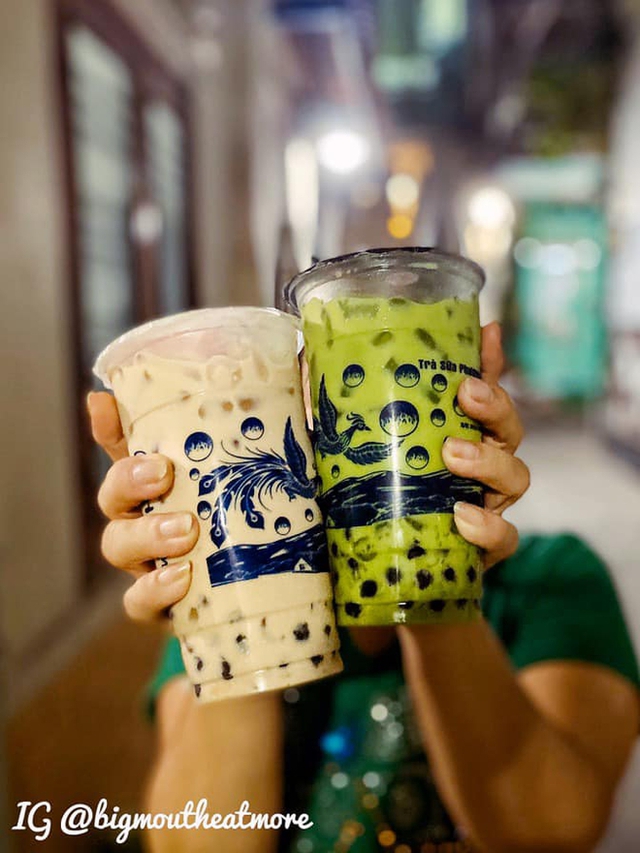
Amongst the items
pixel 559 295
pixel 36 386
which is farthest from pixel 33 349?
pixel 559 295

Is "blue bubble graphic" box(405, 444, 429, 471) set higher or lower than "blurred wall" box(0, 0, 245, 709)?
lower

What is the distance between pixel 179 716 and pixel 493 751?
1.27ft

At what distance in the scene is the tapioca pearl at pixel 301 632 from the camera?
53cm

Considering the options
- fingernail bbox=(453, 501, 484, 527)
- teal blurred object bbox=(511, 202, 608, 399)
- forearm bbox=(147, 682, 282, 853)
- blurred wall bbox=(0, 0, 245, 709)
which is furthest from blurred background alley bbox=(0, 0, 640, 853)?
teal blurred object bbox=(511, 202, 608, 399)

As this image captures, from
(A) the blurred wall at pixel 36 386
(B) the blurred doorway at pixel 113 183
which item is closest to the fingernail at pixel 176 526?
(A) the blurred wall at pixel 36 386

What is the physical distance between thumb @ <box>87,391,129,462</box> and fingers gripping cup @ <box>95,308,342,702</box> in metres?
0.05

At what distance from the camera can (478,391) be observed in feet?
1.80

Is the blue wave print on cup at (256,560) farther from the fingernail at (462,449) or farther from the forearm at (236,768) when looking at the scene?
the forearm at (236,768)

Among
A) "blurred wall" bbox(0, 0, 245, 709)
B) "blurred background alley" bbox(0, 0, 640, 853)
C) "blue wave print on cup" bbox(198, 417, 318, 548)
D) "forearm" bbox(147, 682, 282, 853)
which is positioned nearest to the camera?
"blue wave print on cup" bbox(198, 417, 318, 548)

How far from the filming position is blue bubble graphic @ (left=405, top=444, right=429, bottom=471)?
21.0 inches

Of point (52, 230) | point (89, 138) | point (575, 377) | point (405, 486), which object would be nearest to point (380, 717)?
point (405, 486)

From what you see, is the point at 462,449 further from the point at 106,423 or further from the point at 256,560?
the point at 106,423

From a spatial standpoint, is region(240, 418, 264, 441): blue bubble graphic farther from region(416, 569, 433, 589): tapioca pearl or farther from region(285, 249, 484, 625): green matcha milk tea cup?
region(416, 569, 433, 589): tapioca pearl

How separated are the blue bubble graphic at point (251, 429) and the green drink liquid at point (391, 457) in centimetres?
5
